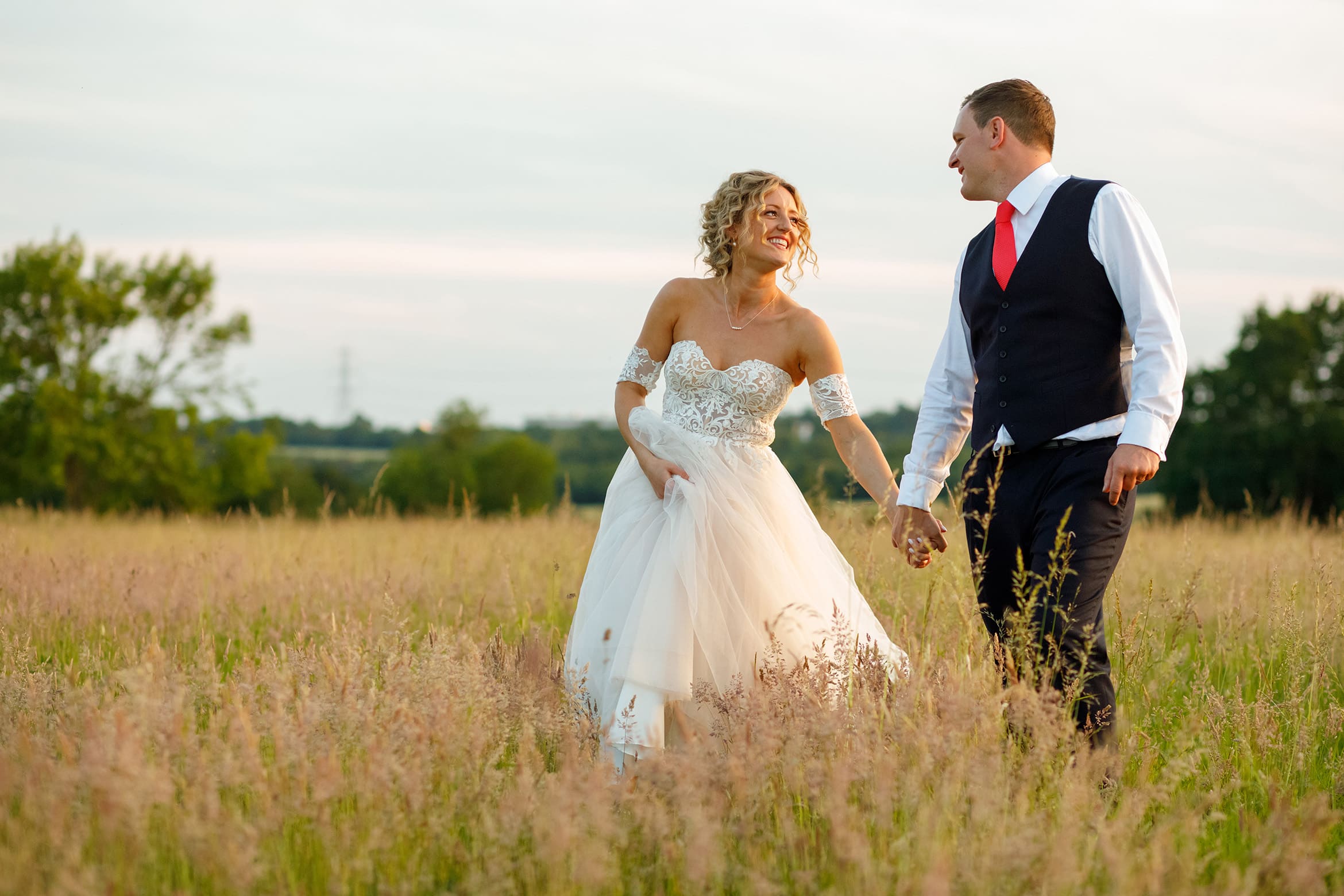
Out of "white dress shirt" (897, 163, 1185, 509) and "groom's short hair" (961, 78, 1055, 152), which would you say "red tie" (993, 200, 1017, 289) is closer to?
"white dress shirt" (897, 163, 1185, 509)

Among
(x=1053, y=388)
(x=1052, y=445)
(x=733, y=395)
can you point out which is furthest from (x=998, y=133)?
(x=733, y=395)

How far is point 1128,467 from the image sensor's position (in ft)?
10.4

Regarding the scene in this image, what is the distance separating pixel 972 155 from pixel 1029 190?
0.27 meters

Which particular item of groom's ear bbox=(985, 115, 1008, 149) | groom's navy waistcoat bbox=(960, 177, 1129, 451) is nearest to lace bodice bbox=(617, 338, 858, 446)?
groom's navy waistcoat bbox=(960, 177, 1129, 451)

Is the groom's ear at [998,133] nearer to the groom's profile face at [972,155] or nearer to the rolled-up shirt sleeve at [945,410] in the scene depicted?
the groom's profile face at [972,155]

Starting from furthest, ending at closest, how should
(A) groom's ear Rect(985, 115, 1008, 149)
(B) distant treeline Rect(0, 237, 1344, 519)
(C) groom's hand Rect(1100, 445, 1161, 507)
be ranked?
(B) distant treeline Rect(0, 237, 1344, 519) → (A) groom's ear Rect(985, 115, 1008, 149) → (C) groom's hand Rect(1100, 445, 1161, 507)

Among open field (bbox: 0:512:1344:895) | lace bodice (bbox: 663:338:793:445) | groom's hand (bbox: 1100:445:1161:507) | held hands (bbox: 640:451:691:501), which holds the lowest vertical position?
open field (bbox: 0:512:1344:895)

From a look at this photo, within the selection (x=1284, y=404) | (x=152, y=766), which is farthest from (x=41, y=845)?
(x=1284, y=404)

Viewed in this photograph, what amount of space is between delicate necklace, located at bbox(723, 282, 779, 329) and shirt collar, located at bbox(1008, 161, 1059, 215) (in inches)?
47.3

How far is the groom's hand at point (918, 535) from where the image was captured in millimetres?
3838

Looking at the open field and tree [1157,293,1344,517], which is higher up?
tree [1157,293,1344,517]

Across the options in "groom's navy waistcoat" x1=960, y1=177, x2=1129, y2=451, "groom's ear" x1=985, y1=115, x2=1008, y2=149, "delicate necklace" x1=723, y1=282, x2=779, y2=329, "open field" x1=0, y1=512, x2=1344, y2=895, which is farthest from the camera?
"delicate necklace" x1=723, y1=282, x2=779, y2=329

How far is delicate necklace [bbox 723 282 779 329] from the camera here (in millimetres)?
4590

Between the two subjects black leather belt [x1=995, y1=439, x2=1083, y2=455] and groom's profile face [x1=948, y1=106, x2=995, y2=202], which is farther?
groom's profile face [x1=948, y1=106, x2=995, y2=202]
